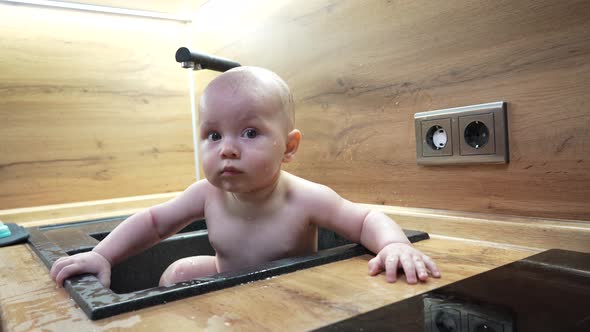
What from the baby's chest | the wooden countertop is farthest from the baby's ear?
the wooden countertop

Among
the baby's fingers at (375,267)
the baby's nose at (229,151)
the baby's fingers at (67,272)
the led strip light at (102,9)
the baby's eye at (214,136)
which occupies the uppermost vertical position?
the led strip light at (102,9)

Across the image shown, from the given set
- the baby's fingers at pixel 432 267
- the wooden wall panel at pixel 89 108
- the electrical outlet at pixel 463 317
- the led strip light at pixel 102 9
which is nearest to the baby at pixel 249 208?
the baby's fingers at pixel 432 267

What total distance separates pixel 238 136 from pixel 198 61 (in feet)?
1.16

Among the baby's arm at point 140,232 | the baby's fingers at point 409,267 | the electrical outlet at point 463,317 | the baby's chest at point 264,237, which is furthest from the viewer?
the baby's chest at point 264,237

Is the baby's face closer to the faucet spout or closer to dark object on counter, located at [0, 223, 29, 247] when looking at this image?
the faucet spout

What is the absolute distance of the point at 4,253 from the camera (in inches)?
33.5

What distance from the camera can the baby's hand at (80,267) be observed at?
622 mm

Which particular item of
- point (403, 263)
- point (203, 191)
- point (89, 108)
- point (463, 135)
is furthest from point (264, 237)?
point (89, 108)

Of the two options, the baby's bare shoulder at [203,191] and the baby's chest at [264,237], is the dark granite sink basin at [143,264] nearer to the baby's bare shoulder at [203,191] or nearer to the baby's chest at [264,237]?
the baby's chest at [264,237]

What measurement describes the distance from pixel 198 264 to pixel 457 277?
1.56 ft

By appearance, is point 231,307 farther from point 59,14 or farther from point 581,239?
point 59,14

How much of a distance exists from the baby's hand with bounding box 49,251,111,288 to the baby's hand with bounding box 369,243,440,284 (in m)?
0.38

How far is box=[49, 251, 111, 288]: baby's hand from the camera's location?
622 millimetres

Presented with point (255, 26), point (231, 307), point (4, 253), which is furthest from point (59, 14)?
point (231, 307)
